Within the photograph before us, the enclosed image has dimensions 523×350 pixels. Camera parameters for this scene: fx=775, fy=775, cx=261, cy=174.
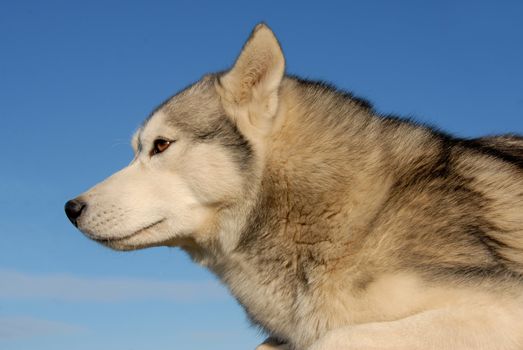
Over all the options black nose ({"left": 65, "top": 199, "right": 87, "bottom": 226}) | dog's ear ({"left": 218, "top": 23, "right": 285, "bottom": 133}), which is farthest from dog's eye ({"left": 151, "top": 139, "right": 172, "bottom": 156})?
black nose ({"left": 65, "top": 199, "right": 87, "bottom": 226})

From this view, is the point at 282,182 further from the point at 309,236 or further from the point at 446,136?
the point at 446,136

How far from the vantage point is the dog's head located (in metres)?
6.73

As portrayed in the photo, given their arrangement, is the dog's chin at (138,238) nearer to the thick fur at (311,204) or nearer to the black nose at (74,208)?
the thick fur at (311,204)

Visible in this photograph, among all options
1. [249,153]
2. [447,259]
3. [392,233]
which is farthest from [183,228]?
[447,259]

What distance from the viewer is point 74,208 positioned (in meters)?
6.89

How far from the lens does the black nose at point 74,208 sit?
22.6 ft

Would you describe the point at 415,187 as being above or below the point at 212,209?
below

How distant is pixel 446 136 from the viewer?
7.29 metres

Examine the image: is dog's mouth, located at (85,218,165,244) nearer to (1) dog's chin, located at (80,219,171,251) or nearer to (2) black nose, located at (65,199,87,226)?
(1) dog's chin, located at (80,219,171,251)

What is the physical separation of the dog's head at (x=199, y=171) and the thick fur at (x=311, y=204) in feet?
0.04

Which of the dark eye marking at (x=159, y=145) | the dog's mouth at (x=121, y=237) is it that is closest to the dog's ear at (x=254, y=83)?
the dark eye marking at (x=159, y=145)

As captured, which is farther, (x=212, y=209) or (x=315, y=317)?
(x=212, y=209)

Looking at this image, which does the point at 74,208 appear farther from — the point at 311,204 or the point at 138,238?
the point at 311,204

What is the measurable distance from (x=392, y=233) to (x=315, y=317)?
93 cm
